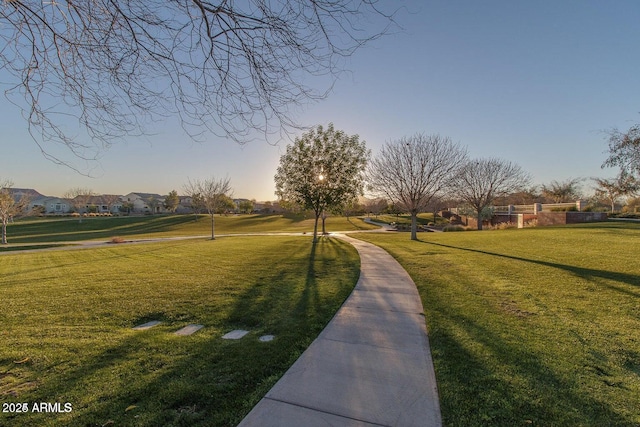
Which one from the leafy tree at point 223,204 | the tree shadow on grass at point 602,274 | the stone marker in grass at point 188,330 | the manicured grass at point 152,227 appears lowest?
the manicured grass at point 152,227

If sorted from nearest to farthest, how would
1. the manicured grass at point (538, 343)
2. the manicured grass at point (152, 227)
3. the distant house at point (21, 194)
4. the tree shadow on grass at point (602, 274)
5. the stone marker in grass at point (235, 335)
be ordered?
the manicured grass at point (538, 343) → the stone marker in grass at point (235, 335) → the tree shadow on grass at point (602, 274) → the distant house at point (21, 194) → the manicured grass at point (152, 227)

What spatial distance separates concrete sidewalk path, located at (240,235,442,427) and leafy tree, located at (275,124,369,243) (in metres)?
14.0

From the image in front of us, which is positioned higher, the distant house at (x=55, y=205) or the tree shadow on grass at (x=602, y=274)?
the distant house at (x=55, y=205)

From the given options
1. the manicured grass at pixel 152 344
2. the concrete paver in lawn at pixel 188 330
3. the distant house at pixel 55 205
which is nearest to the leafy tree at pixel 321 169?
the manicured grass at pixel 152 344

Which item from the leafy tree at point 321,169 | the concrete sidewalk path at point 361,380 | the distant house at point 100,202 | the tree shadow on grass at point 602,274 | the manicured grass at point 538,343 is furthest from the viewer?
the distant house at point 100,202

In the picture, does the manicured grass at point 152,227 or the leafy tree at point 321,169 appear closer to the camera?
the leafy tree at point 321,169

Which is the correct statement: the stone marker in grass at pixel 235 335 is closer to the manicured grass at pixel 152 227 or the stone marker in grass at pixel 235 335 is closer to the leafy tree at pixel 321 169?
the leafy tree at pixel 321 169

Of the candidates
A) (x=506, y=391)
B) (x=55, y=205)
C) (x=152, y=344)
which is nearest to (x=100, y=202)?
(x=55, y=205)

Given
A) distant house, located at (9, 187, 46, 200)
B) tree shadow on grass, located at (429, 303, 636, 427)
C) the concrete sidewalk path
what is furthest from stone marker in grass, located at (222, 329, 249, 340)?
distant house, located at (9, 187, 46, 200)

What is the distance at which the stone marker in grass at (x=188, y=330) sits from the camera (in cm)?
416

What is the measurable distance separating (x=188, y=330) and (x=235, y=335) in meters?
0.78

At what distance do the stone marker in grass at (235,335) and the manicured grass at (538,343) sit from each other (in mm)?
2492

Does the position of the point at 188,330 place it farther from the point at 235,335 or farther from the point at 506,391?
the point at 506,391

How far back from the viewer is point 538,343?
144 inches
